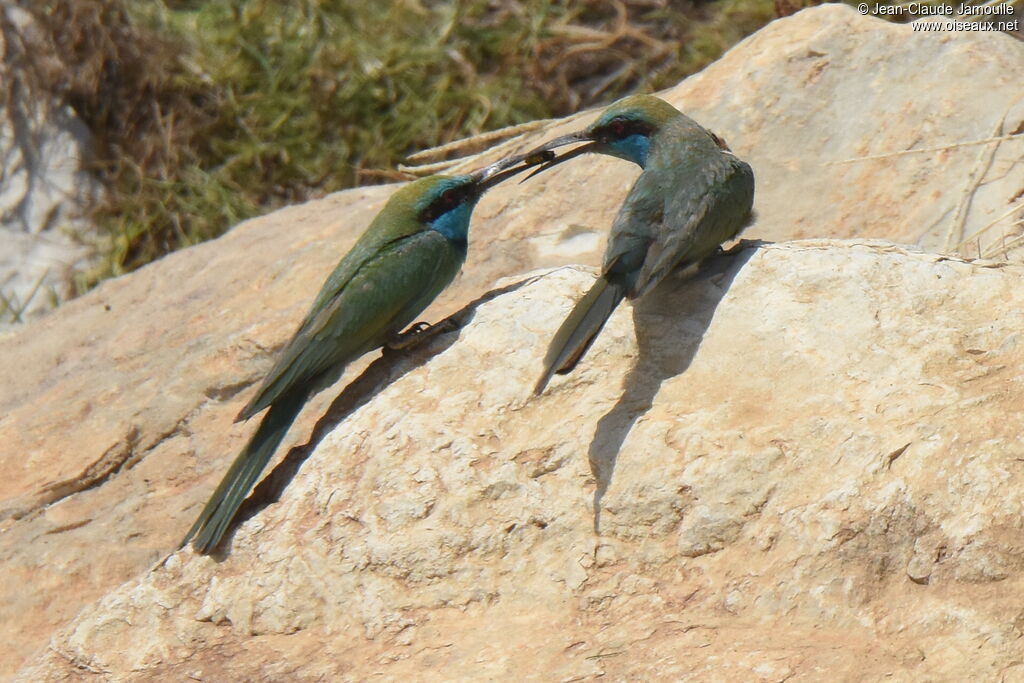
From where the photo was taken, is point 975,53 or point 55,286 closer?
point 975,53

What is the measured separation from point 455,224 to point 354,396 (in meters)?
0.71

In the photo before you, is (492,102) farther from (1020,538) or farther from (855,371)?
(1020,538)

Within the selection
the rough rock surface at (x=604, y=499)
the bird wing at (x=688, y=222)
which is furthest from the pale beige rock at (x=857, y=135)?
the bird wing at (x=688, y=222)

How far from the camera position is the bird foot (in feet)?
11.5

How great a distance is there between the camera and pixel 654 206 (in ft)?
11.4

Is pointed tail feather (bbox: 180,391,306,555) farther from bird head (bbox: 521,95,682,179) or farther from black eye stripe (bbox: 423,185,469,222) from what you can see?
bird head (bbox: 521,95,682,179)

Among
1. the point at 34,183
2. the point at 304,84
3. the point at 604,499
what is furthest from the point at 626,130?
the point at 34,183

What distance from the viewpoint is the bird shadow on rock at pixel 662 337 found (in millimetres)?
3006

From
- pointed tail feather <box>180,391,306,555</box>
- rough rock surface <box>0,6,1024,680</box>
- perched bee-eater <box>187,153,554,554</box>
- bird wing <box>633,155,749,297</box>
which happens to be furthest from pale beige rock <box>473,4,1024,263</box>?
pointed tail feather <box>180,391,306,555</box>

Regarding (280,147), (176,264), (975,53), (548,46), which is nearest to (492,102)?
(548,46)

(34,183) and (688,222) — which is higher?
(688,222)

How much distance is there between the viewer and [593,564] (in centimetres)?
287

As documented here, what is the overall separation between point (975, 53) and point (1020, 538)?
2309 mm

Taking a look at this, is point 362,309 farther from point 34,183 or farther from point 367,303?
point 34,183
